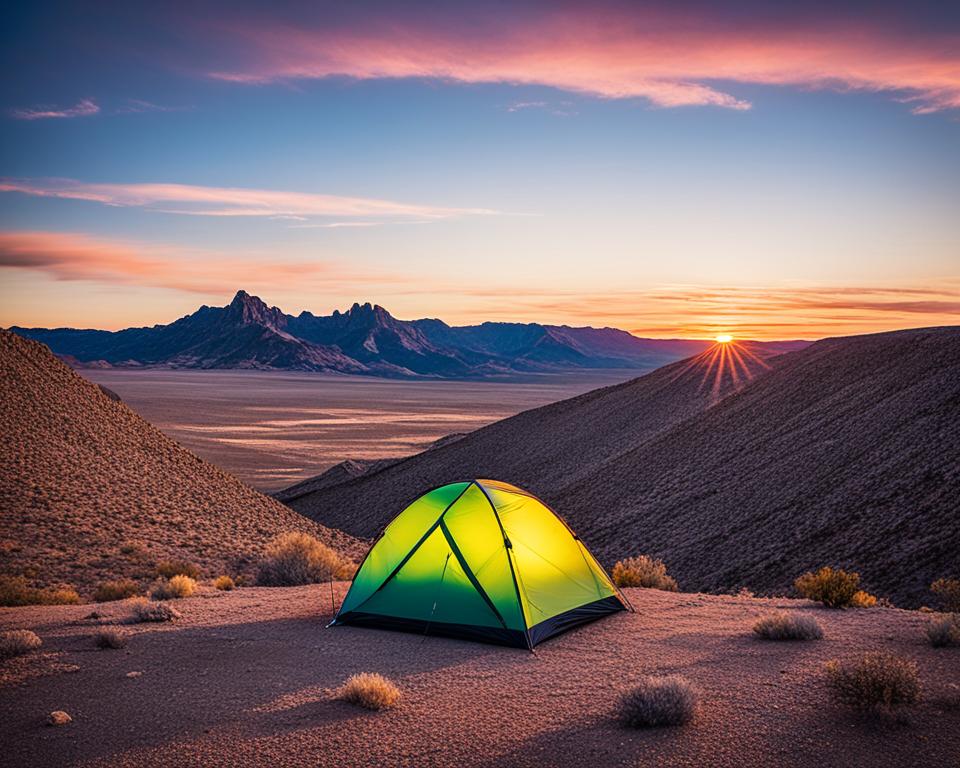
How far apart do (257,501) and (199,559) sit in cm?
1212

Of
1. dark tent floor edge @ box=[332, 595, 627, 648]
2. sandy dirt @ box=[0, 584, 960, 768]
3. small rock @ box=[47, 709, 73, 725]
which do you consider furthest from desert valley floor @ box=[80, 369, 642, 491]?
small rock @ box=[47, 709, 73, 725]

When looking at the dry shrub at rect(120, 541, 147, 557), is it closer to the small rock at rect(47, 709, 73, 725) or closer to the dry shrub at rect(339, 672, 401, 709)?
the small rock at rect(47, 709, 73, 725)

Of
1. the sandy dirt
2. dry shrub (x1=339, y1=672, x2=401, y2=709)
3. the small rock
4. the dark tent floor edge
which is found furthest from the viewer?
the dark tent floor edge

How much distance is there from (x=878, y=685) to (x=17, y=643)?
10580 mm

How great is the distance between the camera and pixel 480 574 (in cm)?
1180

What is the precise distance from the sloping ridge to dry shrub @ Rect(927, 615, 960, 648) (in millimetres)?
10827

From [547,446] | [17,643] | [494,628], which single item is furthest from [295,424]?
[494,628]

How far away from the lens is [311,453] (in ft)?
288

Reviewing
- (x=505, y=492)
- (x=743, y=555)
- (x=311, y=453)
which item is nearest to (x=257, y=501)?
(x=743, y=555)

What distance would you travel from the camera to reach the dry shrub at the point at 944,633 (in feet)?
32.8

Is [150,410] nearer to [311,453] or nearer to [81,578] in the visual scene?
[311,453]

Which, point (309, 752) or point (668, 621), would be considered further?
point (668, 621)

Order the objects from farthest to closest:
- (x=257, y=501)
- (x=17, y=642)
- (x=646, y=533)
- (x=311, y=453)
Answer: (x=311, y=453)
(x=257, y=501)
(x=646, y=533)
(x=17, y=642)

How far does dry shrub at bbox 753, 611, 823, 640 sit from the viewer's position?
1077 centimetres
